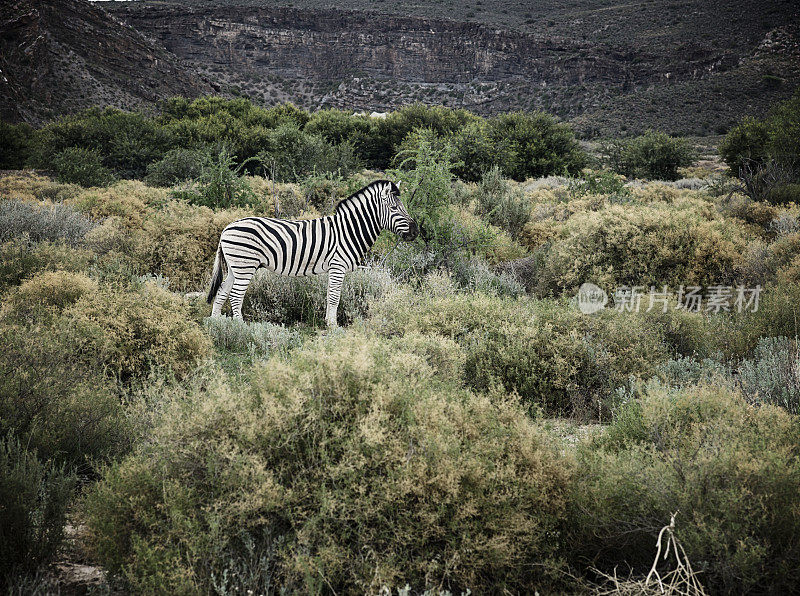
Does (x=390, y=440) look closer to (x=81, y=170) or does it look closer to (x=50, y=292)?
(x=50, y=292)

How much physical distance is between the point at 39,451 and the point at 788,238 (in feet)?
35.9

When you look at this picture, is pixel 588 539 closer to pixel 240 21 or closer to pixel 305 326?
pixel 305 326

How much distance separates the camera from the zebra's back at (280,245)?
743cm

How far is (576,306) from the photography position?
6.68 metres

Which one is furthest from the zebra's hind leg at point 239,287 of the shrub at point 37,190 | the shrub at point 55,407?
the shrub at point 37,190

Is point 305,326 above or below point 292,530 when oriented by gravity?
below

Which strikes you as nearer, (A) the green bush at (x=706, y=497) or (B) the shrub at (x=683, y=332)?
(A) the green bush at (x=706, y=497)

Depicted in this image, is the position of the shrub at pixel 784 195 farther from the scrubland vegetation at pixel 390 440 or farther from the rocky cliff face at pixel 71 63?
the rocky cliff face at pixel 71 63

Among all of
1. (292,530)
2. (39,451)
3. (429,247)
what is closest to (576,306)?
(429,247)

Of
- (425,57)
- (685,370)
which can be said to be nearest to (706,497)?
(685,370)

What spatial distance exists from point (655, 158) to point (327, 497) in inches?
1085

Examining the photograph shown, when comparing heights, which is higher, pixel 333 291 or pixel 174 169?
pixel 174 169

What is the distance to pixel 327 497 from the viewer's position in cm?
274

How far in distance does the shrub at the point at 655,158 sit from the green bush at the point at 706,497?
25035 mm
